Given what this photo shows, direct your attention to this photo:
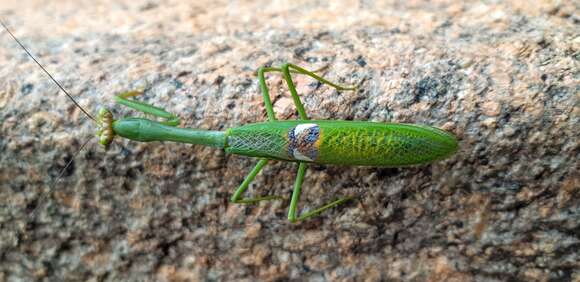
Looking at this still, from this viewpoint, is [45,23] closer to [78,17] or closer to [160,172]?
[78,17]

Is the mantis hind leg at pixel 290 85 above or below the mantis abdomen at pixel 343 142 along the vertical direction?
above

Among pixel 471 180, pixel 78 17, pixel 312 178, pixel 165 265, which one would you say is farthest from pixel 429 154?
pixel 78 17

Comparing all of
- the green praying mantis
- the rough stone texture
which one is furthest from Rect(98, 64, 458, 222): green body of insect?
the rough stone texture

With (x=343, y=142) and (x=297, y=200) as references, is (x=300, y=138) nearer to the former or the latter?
(x=343, y=142)

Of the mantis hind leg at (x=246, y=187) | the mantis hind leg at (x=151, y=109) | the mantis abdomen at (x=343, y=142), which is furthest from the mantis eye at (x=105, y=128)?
the mantis hind leg at (x=246, y=187)

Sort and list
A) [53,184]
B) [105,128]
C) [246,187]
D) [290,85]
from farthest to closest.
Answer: [53,184] < [246,187] < [105,128] < [290,85]

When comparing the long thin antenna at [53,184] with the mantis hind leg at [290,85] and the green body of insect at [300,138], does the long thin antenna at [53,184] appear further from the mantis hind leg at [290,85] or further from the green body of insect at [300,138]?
the mantis hind leg at [290,85]

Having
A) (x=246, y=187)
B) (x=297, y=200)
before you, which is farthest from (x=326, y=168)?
(x=246, y=187)
